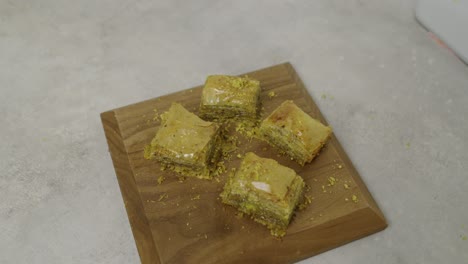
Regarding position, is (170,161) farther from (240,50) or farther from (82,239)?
(240,50)

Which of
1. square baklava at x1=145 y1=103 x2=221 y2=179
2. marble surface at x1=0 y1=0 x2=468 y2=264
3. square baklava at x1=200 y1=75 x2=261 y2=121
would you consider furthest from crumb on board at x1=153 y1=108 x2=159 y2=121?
marble surface at x1=0 y1=0 x2=468 y2=264

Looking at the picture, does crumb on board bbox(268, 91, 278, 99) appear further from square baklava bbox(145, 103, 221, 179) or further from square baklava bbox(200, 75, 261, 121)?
square baklava bbox(145, 103, 221, 179)

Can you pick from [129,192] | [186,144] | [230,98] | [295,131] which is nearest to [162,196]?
[129,192]

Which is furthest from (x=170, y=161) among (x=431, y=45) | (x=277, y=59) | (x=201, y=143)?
(x=431, y=45)

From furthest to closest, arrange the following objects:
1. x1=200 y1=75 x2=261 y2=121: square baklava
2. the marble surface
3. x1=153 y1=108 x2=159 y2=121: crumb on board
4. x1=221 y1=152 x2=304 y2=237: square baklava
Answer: x1=153 y1=108 x2=159 y2=121: crumb on board
x1=200 y1=75 x2=261 y2=121: square baklava
the marble surface
x1=221 y1=152 x2=304 y2=237: square baklava

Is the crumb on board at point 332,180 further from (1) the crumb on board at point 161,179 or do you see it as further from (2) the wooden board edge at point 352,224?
(1) the crumb on board at point 161,179

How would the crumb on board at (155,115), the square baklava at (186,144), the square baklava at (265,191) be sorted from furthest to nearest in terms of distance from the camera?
1. the crumb on board at (155,115)
2. the square baklava at (186,144)
3. the square baklava at (265,191)

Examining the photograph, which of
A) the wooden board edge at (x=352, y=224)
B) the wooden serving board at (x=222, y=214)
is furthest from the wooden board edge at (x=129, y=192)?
the wooden board edge at (x=352, y=224)
